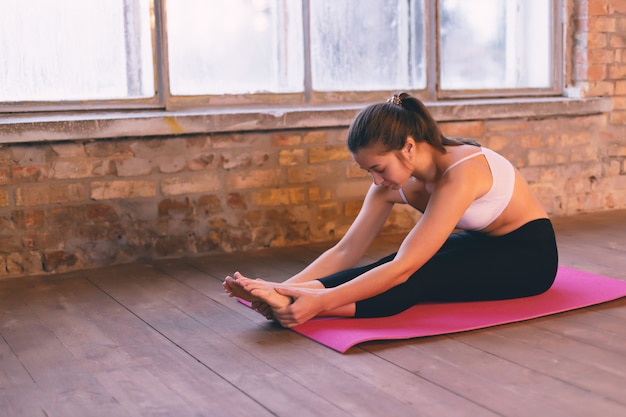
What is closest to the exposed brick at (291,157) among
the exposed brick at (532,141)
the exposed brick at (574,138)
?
the exposed brick at (532,141)

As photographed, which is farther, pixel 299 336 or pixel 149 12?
pixel 149 12

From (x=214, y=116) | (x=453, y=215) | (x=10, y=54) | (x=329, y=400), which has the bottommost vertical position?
(x=329, y=400)

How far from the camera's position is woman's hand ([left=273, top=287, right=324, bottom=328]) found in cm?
302

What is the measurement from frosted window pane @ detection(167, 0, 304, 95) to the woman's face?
2.01 m

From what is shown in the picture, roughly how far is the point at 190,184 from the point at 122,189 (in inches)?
15.0

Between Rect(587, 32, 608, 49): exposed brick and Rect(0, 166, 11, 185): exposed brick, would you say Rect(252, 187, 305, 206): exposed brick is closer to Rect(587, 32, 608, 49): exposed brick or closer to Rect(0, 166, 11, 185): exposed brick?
Rect(0, 166, 11, 185): exposed brick

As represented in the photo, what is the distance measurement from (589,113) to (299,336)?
11.7ft

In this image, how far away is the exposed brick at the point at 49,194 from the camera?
4.20 meters

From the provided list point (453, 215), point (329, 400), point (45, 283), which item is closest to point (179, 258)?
point (45, 283)

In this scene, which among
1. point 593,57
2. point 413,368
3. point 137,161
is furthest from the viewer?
point 593,57

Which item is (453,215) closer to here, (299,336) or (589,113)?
(299,336)

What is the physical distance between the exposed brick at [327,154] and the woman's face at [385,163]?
6.11 ft

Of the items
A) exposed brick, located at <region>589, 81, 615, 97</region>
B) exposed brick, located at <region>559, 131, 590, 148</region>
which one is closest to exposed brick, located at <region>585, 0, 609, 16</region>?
exposed brick, located at <region>589, 81, 615, 97</region>

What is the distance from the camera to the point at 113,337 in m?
3.14
